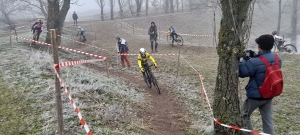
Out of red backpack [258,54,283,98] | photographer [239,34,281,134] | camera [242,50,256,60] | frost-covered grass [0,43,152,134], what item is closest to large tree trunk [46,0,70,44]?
frost-covered grass [0,43,152,134]

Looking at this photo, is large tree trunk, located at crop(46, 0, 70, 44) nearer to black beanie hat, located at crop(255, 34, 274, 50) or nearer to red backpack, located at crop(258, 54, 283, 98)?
black beanie hat, located at crop(255, 34, 274, 50)

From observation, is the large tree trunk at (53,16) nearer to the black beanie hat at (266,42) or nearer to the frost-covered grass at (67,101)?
the frost-covered grass at (67,101)

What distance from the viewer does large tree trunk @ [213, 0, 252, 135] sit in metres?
4.33

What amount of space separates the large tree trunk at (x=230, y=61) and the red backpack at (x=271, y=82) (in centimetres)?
53

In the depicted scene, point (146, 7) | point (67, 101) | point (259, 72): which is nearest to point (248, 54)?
point (259, 72)

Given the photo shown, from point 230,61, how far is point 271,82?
0.77 m

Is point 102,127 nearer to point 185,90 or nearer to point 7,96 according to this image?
point 7,96

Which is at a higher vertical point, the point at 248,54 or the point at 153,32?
the point at 153,32

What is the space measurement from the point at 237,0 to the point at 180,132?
3.23 meters

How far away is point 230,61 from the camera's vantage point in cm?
455

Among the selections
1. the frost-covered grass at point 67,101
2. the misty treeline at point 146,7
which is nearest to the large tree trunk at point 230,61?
the frost-covered grass at point 67,101

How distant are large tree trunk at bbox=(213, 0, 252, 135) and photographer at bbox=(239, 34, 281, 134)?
207 millimetres

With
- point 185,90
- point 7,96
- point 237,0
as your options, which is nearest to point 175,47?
point 185,90

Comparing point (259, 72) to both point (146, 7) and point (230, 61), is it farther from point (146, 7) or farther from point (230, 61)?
point (146, 7)
